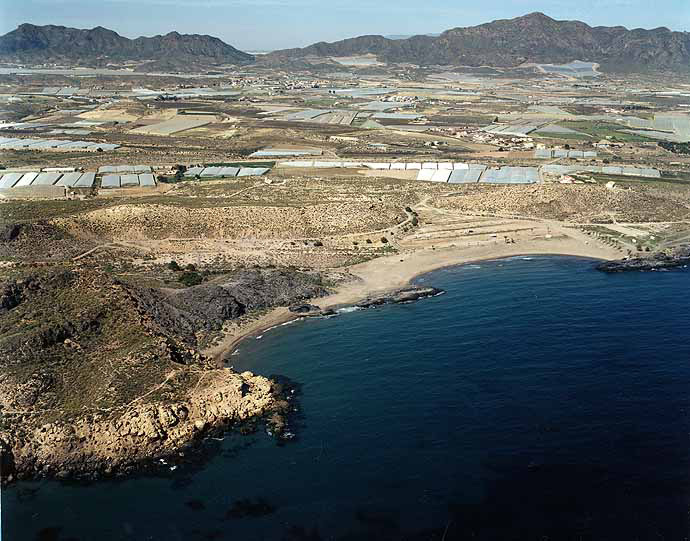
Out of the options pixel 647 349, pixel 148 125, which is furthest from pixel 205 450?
pixel 148 125

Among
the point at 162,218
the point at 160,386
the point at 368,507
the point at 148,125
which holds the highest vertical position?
the point at 148,125

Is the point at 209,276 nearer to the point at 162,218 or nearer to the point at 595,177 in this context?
the point at 162,218

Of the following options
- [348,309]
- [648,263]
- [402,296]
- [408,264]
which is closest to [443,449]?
[348,309]

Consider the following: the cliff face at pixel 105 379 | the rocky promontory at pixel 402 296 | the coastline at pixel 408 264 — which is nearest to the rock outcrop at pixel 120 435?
the cliff face at pixel 105 379

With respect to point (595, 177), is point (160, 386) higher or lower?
lower

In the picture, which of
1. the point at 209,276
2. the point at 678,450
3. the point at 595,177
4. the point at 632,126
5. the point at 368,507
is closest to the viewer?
the point at 368,507

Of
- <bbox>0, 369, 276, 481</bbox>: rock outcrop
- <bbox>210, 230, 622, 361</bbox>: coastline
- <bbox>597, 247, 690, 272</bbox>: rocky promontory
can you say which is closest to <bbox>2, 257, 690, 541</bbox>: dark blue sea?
<bbox>0, 369, 276, 481</bbox>: rock outcrop

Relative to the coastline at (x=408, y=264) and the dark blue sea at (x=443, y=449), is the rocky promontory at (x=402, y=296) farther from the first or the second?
the dark blue sea at (x=443, y=449)
